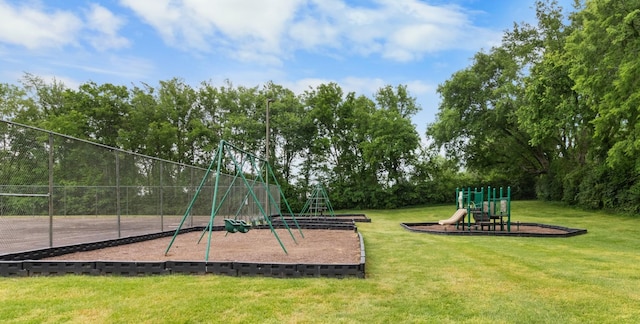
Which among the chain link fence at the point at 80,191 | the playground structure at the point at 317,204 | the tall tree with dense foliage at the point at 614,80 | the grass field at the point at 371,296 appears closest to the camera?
the grass field at the point at 371,296

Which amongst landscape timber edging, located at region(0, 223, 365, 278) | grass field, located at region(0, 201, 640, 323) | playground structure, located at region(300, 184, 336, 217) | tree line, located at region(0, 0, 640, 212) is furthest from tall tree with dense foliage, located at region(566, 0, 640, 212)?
landscape timber edging, located at region(0, 223, 365, 278)

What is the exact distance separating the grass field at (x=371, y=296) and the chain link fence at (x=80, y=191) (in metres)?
2.35

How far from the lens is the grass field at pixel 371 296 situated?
12.5 feet

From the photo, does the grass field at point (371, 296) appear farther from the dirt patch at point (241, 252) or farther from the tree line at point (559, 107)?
the tree line at point (559, 107)

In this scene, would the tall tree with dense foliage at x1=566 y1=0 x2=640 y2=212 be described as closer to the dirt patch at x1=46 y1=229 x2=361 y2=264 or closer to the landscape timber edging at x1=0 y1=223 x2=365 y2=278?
the dirt patch at x1=46 y1=229 x2=361 y2=264

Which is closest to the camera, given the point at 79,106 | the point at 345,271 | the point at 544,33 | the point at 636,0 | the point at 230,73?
the point at 345,271

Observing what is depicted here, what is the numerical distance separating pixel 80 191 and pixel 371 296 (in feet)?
30.7

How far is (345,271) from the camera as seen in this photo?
17.9 feet

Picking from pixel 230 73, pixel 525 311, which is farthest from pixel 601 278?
pixel 230 73

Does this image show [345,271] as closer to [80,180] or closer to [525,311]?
[525,311]

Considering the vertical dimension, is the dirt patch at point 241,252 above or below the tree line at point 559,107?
below

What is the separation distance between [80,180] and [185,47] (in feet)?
59.7

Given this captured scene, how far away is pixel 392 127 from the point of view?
30828 mm

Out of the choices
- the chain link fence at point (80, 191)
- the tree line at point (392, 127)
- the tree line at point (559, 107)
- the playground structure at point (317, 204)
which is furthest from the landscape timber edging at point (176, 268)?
the tree line at point (392, 127)
